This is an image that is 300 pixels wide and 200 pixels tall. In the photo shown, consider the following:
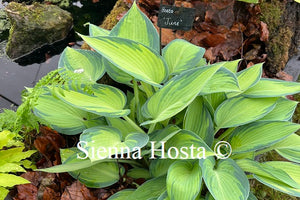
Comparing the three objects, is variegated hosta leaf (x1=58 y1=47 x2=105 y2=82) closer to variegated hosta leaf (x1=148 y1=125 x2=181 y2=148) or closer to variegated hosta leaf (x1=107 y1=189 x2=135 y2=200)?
variegated hosta leaf (x1=148 y1=125 x2=181 y2=148)

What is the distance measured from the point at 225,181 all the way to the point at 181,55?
24.2 inches

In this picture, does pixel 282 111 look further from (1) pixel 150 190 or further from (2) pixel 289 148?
(1) pixel 150 190

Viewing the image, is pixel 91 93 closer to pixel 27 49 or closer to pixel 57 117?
pixel 57 117

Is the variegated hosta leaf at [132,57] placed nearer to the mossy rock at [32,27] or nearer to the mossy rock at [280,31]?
the mossy rock at [280,31]

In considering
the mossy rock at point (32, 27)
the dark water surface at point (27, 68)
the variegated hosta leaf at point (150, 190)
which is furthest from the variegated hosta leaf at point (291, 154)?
the mossy rock at point (32, 27)

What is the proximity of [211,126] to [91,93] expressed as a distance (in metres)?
0.52

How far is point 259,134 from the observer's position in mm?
1385

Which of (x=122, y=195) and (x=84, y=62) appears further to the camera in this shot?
(x=84, y=62)

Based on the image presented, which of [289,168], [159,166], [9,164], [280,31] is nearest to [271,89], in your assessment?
[289,168]

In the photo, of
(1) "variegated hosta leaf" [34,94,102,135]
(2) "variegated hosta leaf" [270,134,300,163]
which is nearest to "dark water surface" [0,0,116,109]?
(1) "variegated hosta leaf" [34,94,102,135]

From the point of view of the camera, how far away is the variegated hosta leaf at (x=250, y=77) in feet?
4.75

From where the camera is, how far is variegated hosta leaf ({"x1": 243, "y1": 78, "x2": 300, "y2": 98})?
1.42 metres

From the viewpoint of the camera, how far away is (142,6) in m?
2.30

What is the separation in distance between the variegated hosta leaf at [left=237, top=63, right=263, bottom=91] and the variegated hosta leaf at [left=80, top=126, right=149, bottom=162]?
22.1 inches
